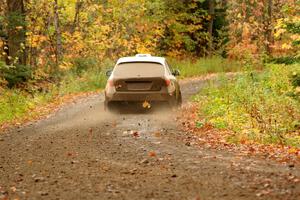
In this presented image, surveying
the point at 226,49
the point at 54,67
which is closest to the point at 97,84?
the point at 54,67

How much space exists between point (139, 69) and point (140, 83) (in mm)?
438

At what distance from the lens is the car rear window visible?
16656mm

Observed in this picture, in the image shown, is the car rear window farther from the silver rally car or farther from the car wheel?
the car wheel

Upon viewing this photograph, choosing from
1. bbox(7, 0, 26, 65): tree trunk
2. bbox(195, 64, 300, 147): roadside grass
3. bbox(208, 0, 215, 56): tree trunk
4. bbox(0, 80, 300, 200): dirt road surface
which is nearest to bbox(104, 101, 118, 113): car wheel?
bbox(0, 80, 300, 200): dirt road surface

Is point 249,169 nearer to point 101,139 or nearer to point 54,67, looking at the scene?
point 101,139

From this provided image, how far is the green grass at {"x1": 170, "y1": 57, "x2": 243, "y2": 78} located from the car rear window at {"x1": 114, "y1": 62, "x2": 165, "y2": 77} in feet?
52.1

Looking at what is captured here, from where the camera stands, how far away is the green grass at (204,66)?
109 ft

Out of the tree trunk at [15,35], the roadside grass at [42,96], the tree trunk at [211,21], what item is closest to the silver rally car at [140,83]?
the roadside grass at [42,96]

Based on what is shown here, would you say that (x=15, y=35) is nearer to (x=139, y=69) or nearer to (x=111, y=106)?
(x=111, y=106)

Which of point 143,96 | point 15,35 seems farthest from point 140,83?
point 15,35

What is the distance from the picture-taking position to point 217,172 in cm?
888

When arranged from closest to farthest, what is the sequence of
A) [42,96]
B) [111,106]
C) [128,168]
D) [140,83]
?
[128,168] → [140,83] → [111,106] → [42,96]

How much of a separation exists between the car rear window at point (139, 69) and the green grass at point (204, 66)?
1589cm

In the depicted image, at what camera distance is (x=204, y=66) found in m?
34.4
